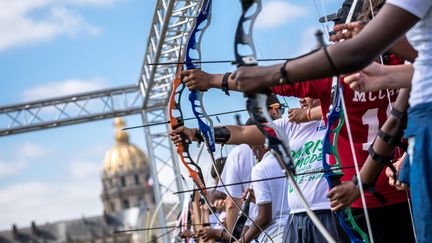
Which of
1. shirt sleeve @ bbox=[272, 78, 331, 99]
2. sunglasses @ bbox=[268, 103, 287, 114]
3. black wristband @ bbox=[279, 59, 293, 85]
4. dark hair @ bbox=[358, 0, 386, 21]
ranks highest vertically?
dark hair @ bbox=[358, 0, 386, 21]

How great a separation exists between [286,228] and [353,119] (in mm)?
1322

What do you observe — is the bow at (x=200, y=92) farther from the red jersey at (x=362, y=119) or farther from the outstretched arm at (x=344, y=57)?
the outstretched arm at (x=344, y=57)

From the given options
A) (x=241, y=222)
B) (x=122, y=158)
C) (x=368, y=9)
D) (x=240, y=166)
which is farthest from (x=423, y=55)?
(x=122, y=158)

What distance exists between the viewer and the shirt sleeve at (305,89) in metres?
3.67

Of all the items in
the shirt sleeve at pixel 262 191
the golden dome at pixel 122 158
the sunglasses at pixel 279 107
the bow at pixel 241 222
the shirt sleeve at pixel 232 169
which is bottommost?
the bow at pixel 241 222

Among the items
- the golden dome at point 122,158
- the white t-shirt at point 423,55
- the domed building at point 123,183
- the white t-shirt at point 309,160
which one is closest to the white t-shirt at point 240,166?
the white t-shirt at point 309,160

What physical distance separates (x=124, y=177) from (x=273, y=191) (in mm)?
130250

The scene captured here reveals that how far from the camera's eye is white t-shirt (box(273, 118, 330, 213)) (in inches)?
175

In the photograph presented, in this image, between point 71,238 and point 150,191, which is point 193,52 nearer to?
point 71,238

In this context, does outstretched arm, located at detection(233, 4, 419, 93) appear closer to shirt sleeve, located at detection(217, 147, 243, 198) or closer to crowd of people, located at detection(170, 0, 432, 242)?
crowd of people, located at detection(170, 0, 432, 242)

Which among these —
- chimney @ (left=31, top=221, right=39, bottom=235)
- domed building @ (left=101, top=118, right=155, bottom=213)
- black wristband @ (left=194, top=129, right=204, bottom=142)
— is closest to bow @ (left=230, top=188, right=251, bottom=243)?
black wristband @ (left=194, top=129, right=204, bottom=142)

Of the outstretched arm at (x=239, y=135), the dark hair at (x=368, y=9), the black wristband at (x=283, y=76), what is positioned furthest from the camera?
the outstretched arm at (x=239, y=135)

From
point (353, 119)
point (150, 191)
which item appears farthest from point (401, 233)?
point (150, 191)

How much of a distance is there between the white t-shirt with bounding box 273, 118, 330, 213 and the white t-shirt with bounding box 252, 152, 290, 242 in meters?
0.35
